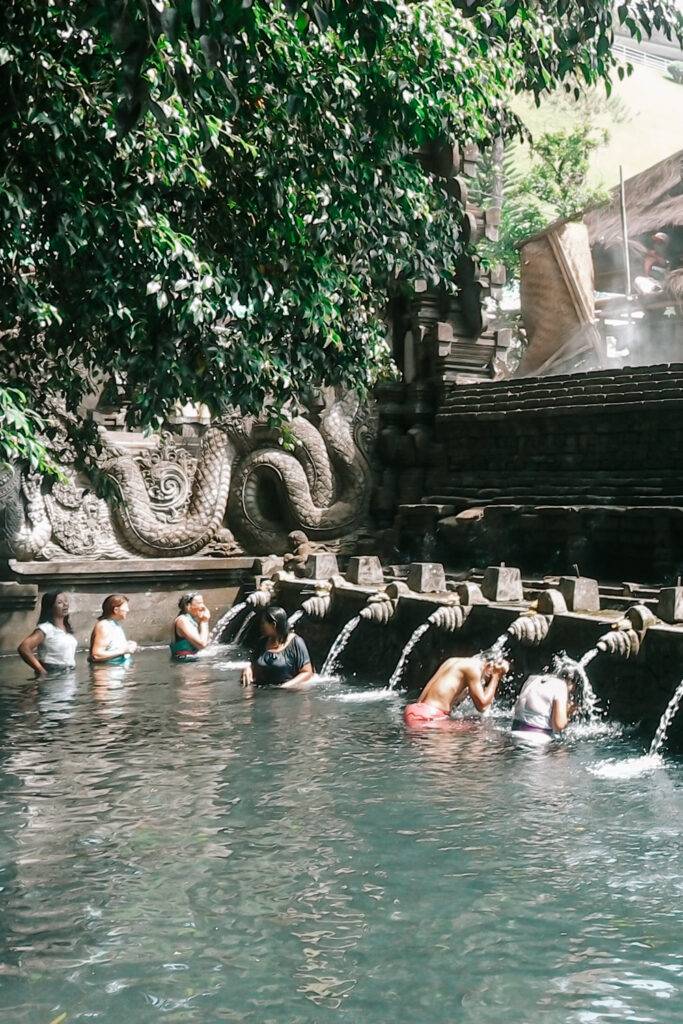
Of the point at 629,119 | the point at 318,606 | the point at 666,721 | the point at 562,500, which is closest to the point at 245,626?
the point at 318,606

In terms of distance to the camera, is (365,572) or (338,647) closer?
(338,647)

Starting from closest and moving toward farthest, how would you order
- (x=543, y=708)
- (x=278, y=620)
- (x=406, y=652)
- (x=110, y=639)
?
1. (x=543, y=708)
2. (x=278, y=620)
3. (x=406, y=652)
4. (x=110, y=639)

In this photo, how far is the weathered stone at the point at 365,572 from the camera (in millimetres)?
12773

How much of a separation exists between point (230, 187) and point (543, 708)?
4266mm

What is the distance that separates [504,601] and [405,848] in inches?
186

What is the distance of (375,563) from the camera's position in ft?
42.3

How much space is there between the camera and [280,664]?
35.0 ft

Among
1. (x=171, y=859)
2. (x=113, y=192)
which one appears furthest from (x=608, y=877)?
(x=113, y=192)

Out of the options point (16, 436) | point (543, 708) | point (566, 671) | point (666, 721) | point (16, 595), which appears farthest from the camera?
point (16, 595)

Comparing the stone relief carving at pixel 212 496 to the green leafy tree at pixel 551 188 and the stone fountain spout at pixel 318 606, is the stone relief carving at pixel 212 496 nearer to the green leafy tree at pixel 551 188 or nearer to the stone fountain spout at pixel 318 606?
the stone fountain spout at pixel 318 606

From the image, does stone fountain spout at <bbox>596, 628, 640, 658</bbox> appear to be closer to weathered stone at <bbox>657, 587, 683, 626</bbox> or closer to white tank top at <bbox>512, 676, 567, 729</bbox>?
weathered stone at <bbox>657, 587, 683, 626</bbox>

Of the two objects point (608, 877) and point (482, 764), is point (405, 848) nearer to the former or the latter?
point (608, 877)

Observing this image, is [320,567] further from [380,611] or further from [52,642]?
[52,642]

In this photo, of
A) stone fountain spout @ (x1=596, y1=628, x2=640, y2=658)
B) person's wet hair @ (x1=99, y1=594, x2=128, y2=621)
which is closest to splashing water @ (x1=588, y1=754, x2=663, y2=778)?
stone fountain spout @ (x1=596, y1=628, x2=640, y2=658)
